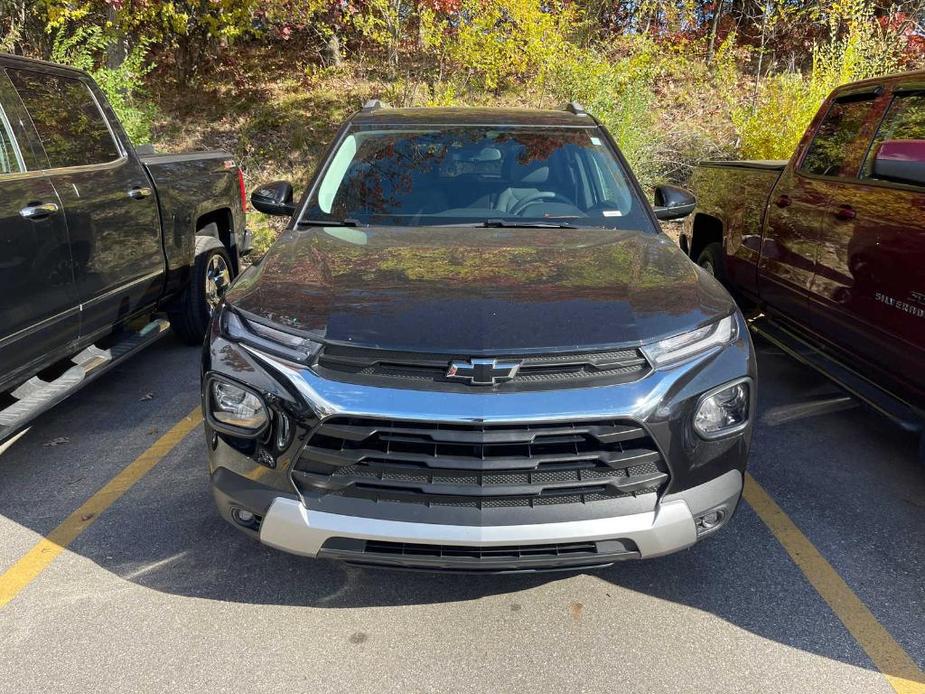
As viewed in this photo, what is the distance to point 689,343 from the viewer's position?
2430mm

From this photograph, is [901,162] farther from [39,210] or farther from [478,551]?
[39,210]

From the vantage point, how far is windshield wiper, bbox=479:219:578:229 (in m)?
3.56

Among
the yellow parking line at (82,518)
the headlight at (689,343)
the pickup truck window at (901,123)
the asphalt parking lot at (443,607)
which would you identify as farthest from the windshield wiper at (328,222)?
the pickup truck window at (901,123)

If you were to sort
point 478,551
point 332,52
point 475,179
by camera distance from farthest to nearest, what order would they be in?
1. point 332,52
2. point 475,179
3. point 478,551

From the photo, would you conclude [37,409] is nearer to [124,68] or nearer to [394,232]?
[394,232]

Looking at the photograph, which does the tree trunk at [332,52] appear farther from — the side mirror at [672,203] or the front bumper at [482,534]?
the front bumper at [482,534]

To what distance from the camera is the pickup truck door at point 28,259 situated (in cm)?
328

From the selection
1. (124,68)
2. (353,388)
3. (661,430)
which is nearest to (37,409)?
(353,388)

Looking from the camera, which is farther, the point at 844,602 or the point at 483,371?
the point at 844,602

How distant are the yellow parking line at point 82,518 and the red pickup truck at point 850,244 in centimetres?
365

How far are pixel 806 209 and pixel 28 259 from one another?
4.13m

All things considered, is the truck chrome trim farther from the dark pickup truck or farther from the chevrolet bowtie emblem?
the dark pickup truck

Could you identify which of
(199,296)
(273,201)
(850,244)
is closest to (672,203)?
(850,244)

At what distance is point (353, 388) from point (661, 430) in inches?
38.2
